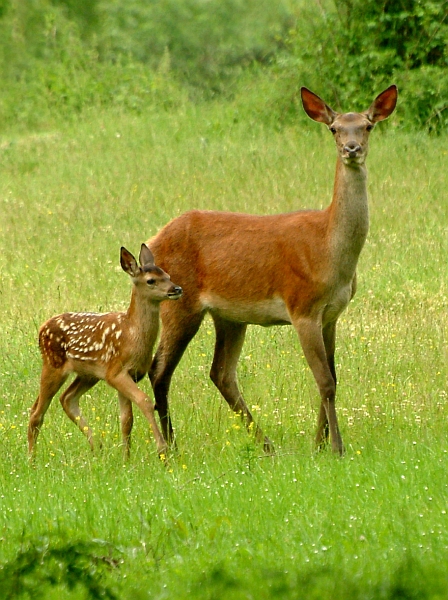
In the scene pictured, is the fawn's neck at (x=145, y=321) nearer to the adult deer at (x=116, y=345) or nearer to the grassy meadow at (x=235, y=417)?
the adult deer at (x=116, y=345)

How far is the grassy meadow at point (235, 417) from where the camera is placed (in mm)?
4727

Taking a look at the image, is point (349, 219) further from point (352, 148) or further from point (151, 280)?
point (151, 280)

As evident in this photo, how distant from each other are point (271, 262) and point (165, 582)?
151 inches

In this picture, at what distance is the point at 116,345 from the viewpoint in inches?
313

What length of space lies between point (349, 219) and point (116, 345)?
1.70m

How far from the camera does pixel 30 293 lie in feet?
40.4

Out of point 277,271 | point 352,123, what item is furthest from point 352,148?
point 277,271

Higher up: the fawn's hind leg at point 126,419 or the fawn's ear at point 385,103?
the fawn's ear at point 385,103

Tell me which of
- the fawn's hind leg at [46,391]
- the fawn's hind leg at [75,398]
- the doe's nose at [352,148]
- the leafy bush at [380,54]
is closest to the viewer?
the doe's nose at [352,148]

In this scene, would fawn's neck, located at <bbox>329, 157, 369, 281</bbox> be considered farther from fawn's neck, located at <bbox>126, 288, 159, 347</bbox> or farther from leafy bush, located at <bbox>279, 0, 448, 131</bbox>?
leafy bush, located at <bbox>279, 0, 448, 131</bbox>

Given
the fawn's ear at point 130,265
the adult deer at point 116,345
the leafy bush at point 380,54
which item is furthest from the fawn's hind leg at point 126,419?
the leafy bush at point 380,54

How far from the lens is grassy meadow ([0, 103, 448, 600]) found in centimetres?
473

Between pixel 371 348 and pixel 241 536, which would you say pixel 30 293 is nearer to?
pixel 371 348

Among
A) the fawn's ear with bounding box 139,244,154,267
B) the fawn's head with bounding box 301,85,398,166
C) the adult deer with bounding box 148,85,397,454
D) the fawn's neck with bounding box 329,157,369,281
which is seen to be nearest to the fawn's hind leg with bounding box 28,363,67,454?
the adult deer with bounding box 148,85,397,454
